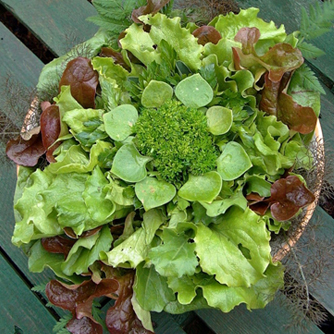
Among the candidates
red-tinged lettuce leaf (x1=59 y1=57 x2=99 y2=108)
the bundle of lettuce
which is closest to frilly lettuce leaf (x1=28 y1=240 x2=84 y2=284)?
the bundle of lettuce

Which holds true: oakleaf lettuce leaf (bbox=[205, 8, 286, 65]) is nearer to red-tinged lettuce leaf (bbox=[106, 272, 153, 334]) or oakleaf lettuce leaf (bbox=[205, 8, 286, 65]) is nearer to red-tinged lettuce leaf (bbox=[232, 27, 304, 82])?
red-tinged lettuce leaf (bbox=[232, 27, 304, 82])

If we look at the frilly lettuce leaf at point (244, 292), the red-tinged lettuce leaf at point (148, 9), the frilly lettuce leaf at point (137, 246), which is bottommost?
the frilly lettuce leaf at point (244, 292)

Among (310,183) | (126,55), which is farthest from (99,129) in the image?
(310,183)

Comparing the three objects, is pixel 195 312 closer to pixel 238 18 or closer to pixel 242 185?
pixel 242 185

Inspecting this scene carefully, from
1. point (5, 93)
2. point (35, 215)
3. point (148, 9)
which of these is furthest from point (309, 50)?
point (5, 93)

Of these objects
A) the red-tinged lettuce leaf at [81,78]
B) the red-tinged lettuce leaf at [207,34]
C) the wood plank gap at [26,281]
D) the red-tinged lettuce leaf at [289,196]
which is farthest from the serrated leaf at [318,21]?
the wood plank gap at [26,281]

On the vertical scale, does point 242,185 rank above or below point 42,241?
below

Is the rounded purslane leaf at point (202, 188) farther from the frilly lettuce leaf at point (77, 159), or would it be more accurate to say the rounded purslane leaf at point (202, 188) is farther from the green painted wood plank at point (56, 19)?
the green painted wood plank at point (56, 19)

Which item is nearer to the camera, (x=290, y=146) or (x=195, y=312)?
(x=290, y=146)
